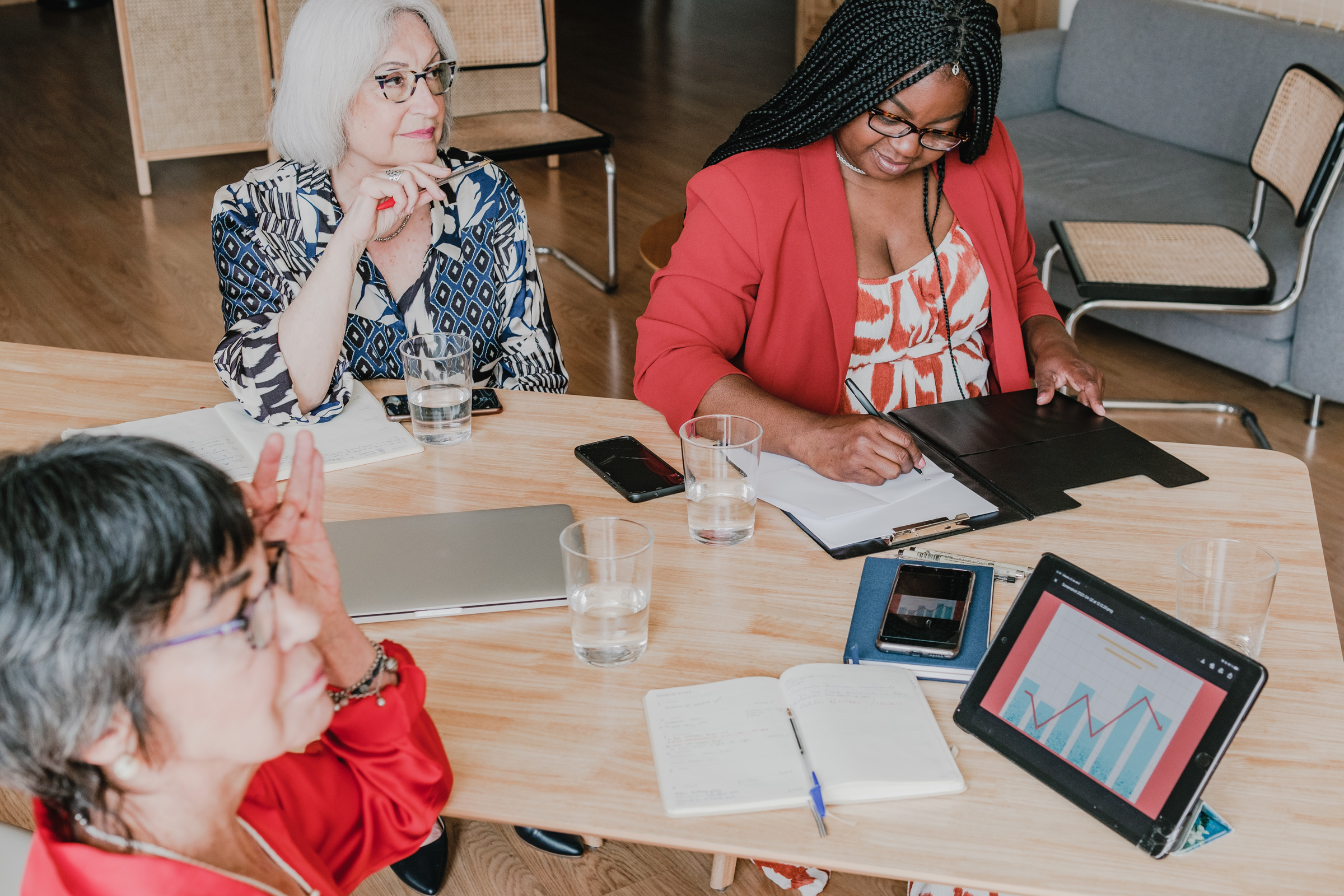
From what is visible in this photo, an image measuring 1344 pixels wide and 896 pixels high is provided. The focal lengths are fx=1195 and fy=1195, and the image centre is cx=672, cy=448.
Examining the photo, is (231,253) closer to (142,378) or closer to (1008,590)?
(142,378)

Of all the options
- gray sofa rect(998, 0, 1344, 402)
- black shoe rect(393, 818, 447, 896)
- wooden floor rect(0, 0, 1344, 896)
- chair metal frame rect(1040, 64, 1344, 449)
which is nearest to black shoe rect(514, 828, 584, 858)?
wooden floor rect(0, 0, 1344, 896)

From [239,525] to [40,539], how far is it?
128 millimetres

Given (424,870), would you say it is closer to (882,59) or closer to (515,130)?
(882,59)

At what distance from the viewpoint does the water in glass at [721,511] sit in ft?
4.58

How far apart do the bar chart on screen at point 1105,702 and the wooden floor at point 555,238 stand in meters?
0.83

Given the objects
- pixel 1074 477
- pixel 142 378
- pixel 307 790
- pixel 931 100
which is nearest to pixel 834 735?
pixel 307 790

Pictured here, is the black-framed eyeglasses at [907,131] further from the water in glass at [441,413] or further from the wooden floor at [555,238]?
the wooden floor at [555,238]

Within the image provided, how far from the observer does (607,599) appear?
1214mm

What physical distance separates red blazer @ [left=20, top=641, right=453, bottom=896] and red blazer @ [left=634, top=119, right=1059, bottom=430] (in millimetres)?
761

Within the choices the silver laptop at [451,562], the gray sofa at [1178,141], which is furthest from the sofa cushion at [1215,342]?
the silver laptop at [451,562]

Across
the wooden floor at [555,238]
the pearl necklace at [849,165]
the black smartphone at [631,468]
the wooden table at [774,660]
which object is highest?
the pearl necklace at [849,165]

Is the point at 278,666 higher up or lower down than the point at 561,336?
higher up

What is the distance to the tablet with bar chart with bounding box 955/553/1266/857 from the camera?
97cm

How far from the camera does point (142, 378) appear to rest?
177 centimetres
